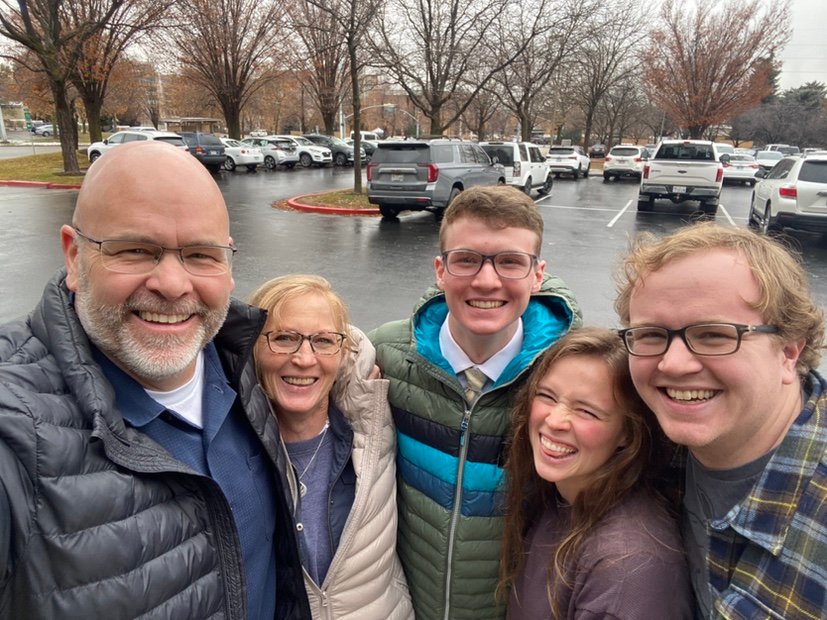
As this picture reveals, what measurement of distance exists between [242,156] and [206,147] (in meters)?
2.67

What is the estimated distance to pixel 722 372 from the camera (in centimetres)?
121

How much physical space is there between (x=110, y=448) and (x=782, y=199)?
40.6 feet

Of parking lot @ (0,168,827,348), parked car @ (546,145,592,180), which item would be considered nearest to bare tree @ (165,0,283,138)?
parking lot @ (0,168,827,348)

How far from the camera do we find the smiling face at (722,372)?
1.20m

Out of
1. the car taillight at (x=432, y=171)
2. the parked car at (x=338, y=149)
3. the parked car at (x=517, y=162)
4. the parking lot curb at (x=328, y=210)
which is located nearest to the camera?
the car taillight at (x=432, y=171)

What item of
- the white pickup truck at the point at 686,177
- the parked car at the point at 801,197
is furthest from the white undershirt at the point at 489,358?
the white pickup truck at the point at 686,177

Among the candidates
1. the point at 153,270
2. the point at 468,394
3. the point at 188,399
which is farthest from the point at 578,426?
the point at 153,270

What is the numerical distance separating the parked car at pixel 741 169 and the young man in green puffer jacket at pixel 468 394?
93.3 feet

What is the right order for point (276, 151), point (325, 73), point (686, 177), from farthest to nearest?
point (325, 73) → point (276, 151) → point (686, 177)

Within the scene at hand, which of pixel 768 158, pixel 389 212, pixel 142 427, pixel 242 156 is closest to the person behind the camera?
pixel 142 427

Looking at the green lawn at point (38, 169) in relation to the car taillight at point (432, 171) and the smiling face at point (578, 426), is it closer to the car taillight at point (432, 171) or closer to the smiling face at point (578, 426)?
the car taillight at point (432, 171)

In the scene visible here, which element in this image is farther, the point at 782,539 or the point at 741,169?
the point at 741,169

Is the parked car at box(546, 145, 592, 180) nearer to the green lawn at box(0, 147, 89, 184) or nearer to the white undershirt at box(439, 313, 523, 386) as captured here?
the green lawn at box(0, 147, 89, 184)

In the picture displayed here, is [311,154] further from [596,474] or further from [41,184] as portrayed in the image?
[596,474]
